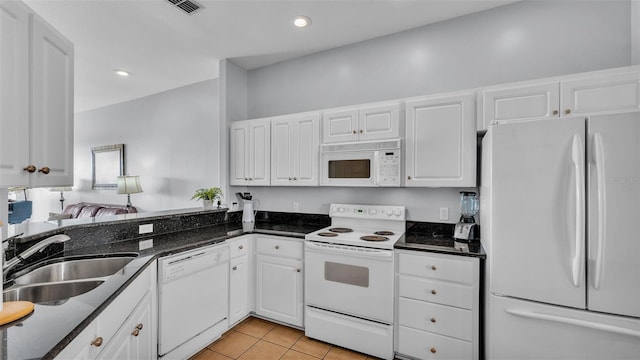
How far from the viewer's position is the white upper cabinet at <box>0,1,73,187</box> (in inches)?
45.4

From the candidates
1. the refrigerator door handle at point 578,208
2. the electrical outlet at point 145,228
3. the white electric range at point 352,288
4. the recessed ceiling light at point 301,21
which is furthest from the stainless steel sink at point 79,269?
the refrigerator door handle at point 578,208

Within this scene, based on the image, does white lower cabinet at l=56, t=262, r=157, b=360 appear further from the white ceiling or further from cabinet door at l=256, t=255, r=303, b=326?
the white ceiling

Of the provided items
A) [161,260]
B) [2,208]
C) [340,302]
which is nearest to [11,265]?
[2,208]

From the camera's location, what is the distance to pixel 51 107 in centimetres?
140

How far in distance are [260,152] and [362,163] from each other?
1.19 metres

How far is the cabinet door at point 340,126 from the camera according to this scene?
2.63 m

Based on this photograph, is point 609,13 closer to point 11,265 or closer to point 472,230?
point 472,230

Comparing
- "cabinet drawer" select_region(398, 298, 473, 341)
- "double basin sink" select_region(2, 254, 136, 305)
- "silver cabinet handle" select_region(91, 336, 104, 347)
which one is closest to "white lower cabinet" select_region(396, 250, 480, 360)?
"cabinet drawer" select_region(398, 298, 473, 341)

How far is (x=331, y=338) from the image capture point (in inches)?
93.4

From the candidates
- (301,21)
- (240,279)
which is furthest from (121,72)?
(240,279)

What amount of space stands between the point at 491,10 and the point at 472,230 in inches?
74.3

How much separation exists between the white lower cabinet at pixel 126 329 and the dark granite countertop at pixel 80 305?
0.05m

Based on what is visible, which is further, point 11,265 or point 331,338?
point 331,338

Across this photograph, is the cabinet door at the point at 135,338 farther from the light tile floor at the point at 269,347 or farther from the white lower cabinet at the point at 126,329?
the light tile floor at the point at 269,347
